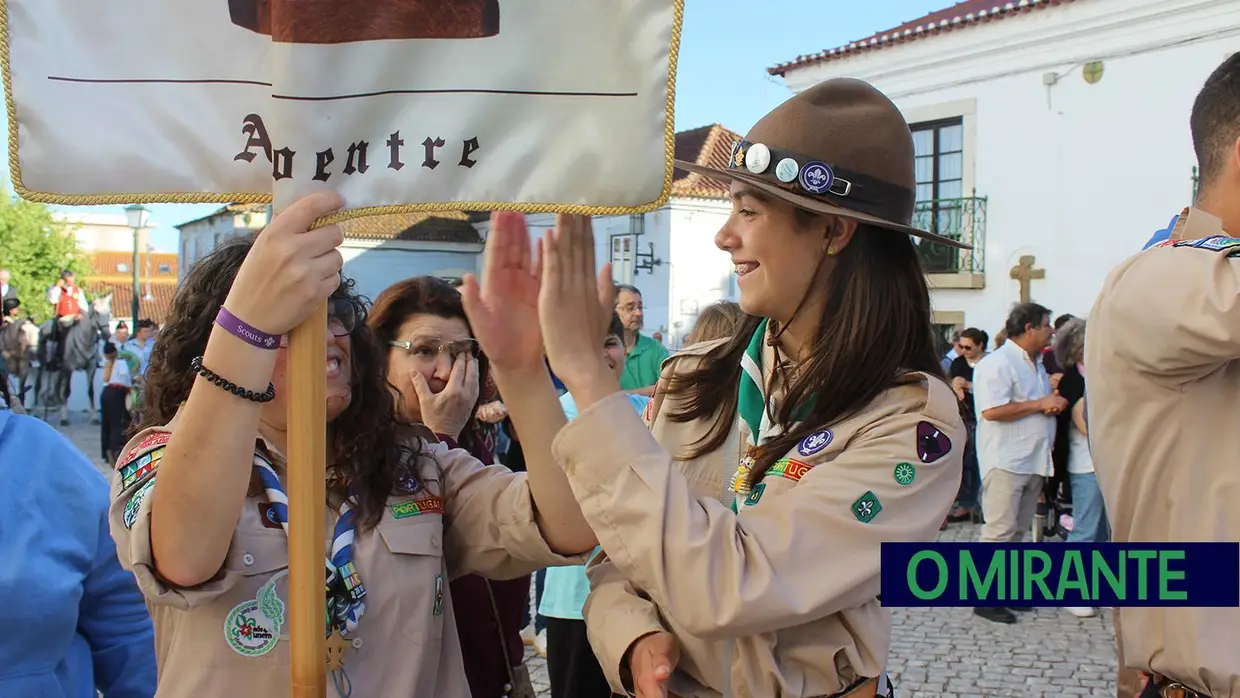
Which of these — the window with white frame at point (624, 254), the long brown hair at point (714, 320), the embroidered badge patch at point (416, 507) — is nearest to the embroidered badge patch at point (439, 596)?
the embroidered badge patch at point (416, 507)

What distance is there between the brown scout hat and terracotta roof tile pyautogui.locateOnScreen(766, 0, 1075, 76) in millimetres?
13769

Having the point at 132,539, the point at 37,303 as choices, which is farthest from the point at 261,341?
the point at 37,303

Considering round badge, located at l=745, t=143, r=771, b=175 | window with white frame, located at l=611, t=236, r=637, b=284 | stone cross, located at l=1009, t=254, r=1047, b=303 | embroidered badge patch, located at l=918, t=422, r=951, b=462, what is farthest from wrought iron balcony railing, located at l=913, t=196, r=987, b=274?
embroidered badge patch, located at l=918, t=422, r=951, b=462

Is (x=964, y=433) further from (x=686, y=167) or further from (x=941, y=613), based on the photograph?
(x=941, y=613)

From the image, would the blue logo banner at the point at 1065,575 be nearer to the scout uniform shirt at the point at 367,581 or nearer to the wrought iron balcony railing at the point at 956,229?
the scout uniform shirt at the point at 367,581

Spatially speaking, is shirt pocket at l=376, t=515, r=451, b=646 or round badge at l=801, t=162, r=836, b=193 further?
shirt pocket at l=376, t=515, r=451, b=646

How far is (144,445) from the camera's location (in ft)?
5.61

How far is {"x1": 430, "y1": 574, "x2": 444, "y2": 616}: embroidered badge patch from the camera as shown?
6.03 feet

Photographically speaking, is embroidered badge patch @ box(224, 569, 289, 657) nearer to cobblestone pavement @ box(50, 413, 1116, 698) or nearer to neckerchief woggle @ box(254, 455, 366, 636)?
neckerchief woggle @ box(254, 455, 366, 636)

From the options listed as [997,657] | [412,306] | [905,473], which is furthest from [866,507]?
[997,657]

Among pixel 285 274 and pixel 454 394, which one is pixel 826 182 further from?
pixel 454 394

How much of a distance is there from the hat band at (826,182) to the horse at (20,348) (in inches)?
659

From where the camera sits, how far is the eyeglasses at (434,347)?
3.04m

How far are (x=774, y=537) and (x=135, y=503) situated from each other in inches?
40.4
